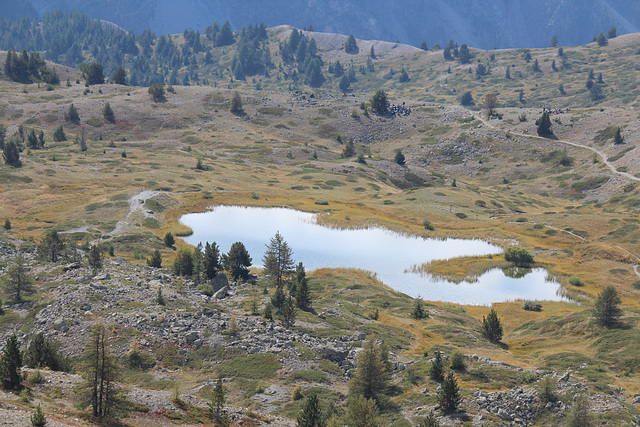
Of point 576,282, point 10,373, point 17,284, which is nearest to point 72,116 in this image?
point 17,284

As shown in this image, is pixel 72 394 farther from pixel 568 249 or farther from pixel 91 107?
pixel 91 107

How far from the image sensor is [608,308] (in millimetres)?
47281

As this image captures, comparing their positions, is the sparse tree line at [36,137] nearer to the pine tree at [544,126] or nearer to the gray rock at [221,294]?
the gray rock at [221,294]

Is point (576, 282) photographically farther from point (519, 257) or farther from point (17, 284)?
point (17, 284)

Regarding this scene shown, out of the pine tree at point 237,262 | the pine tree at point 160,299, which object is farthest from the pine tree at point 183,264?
the pine tree at point 160,299

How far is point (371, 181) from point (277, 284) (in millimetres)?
91157

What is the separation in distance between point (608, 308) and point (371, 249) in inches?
1793

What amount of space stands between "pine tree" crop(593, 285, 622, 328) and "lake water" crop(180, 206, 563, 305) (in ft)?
71.0

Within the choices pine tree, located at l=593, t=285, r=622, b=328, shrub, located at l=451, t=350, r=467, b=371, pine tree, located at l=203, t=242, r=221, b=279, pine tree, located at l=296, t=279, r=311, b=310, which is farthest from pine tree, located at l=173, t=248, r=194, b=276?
pine tree, located at l=593, t=285, r=622, b=328

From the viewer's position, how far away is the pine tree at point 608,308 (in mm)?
46625

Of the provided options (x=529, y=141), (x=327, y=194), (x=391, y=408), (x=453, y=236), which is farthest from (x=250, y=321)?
(x=529, y=141)

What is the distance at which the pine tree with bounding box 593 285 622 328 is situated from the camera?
46.6 metres

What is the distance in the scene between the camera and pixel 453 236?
9700 centimetres

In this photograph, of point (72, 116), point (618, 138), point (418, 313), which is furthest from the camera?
point (72, 116)
